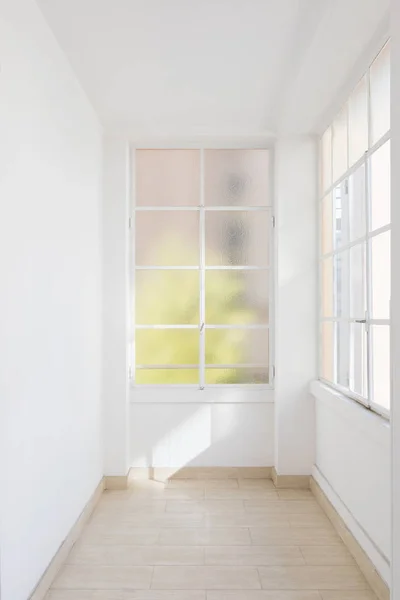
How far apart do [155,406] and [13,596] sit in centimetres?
235

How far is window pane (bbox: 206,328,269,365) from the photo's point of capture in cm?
468

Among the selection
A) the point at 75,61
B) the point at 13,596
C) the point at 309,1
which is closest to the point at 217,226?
the point at 75,61

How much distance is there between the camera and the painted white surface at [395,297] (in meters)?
1.91

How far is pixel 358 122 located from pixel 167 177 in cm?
178

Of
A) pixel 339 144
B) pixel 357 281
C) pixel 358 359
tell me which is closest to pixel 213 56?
pixel 339 144

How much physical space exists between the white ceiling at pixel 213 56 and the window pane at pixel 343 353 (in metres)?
1.39

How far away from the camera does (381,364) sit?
290 centimetres

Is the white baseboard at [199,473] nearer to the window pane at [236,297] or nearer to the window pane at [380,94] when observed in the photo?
the window pane at [236,297]

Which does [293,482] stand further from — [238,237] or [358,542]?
[238,237]

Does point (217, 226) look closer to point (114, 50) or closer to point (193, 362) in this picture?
point (193, 362)

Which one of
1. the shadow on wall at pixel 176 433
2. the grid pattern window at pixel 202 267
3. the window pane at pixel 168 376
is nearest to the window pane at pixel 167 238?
the grid pattern window at pixel 202 267

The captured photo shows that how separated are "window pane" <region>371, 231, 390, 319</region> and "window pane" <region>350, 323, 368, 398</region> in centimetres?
24

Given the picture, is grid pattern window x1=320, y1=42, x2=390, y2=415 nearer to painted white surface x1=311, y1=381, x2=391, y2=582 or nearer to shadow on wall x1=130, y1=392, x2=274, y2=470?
painted white surface x1=311, y1=381, x2=391, y2=582

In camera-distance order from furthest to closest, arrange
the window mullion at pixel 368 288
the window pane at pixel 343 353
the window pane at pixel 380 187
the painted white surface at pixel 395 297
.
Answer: the window pane at pixel 343 353 → the window mullion at pixel 368 288 → the window pane at pixel 380 187 → the painted white surface at pixel 395 297
